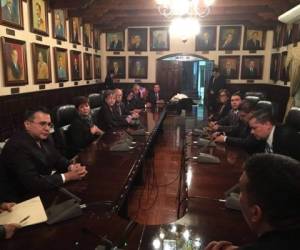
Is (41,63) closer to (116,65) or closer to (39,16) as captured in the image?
(39,16)

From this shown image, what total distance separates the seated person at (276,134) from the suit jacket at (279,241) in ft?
6.71

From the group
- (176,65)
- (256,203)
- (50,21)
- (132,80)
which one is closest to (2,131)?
(50,21)

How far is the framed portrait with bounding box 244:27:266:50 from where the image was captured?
8.75 m

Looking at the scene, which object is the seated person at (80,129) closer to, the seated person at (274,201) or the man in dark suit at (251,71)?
the seated person at (274,201)

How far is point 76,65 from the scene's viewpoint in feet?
22.8

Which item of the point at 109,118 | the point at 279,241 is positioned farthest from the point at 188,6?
the point at 279,241

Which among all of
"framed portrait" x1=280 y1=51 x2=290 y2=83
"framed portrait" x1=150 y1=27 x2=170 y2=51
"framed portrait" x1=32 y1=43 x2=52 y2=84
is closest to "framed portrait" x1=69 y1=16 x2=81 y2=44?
"framed portrait" x1=32 y1=43 x2=52 y2=84

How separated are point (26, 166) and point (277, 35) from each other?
8216 millimetres

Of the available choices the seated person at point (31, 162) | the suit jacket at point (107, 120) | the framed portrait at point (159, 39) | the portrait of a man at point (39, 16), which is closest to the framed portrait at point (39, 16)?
the portrait of a man at point (39, 16)

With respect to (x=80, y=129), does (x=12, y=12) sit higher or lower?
higher

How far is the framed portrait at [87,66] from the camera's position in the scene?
25.1 ft

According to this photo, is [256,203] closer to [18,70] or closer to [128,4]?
[18,70]

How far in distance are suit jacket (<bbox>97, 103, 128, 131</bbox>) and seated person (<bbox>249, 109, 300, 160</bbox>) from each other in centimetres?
250

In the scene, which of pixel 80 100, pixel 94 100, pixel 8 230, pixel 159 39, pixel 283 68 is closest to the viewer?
pixel 8 230
